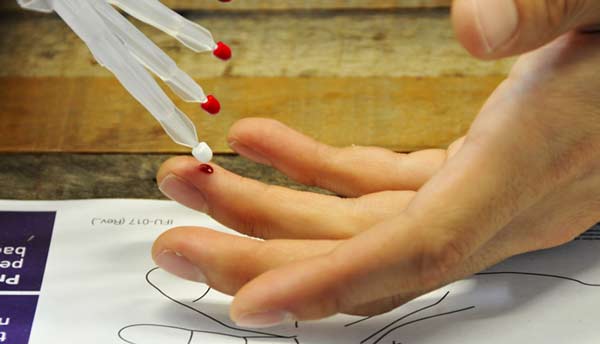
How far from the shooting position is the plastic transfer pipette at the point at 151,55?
1.49 ft

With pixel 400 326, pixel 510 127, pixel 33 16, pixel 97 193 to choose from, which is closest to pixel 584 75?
pixel 510 127

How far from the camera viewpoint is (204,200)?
1.67 feet

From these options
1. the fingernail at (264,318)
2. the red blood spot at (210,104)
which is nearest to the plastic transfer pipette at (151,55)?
the red blood spot at (210,104)

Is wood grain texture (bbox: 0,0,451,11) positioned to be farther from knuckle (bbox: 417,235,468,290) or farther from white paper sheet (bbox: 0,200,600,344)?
knuckle (bbox: 417,235,468,290)

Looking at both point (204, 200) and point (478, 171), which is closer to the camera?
point (478, 171)

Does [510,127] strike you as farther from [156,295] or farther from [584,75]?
[156,295]

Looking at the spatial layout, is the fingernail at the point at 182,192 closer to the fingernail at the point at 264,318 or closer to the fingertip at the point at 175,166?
the fingertip at the point at 175,166

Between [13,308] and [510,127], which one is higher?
[510,127]

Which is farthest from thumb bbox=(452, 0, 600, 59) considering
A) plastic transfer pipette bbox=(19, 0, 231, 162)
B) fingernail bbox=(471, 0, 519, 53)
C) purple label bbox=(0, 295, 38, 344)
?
purple label bbox=(0, 295, 38, 344)

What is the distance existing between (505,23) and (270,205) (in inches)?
7.6

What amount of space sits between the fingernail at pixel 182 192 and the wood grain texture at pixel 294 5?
7.6 inches

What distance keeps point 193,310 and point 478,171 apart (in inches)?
7.0

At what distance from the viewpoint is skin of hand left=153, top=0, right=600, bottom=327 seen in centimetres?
39

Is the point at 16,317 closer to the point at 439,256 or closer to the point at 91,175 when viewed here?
the point at 91,175
